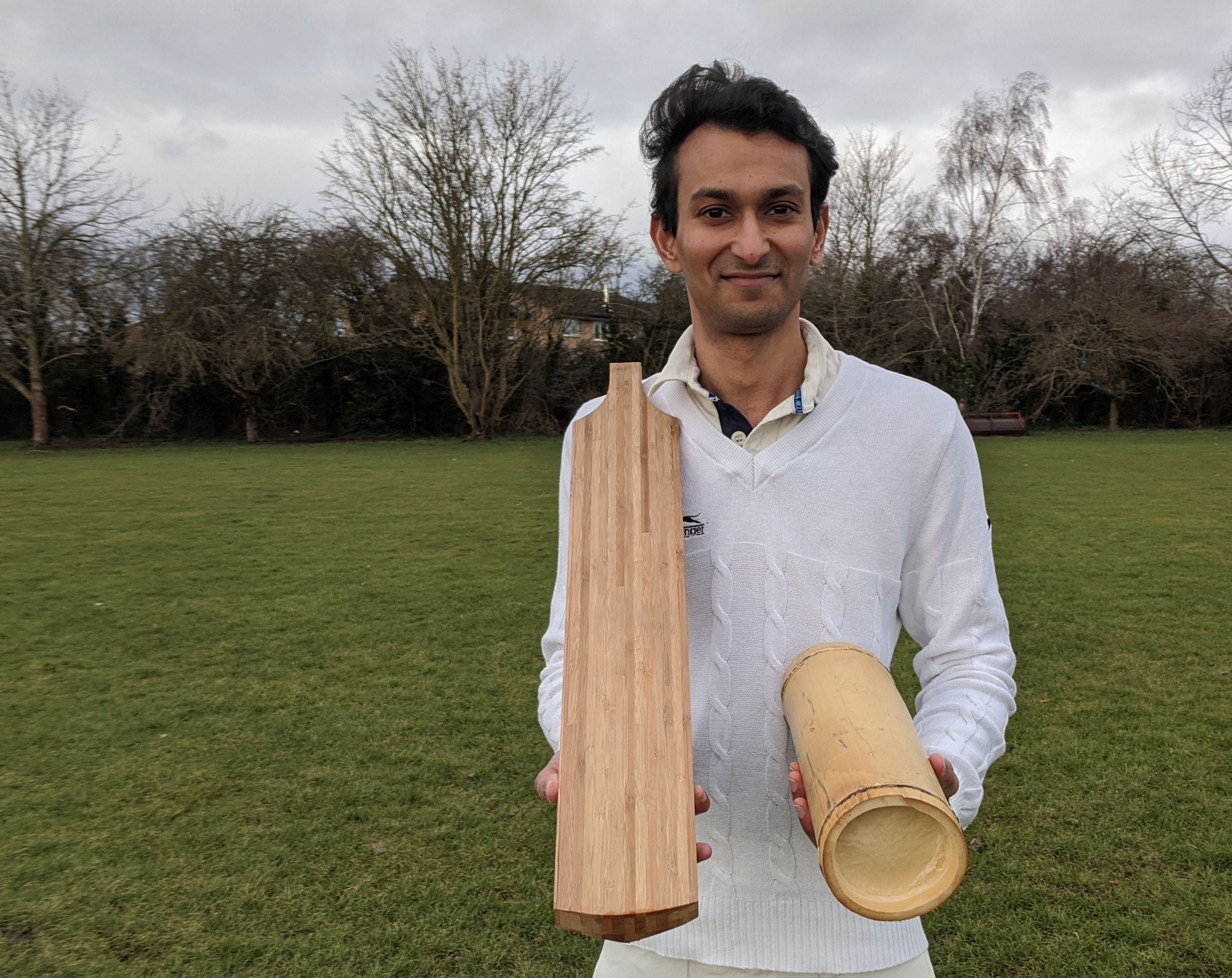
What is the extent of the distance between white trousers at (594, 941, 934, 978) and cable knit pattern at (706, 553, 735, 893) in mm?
133

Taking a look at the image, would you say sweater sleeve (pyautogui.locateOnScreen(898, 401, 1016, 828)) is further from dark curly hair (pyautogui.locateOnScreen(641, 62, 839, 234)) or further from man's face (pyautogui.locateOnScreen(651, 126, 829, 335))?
dark curly hair (pyautogui.locateOnScreen(641, 62, 839, 234))

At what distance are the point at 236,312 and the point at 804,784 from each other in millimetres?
28946

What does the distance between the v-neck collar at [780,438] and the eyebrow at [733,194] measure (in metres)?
0.30

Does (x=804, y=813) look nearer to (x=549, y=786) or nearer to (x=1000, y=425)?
(x=549, y=786)

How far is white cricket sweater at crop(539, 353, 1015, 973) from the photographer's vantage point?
1.50 metres

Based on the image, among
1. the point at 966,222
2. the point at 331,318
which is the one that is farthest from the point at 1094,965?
the point at 966,222

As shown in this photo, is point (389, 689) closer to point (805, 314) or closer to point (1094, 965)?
point (1094, 965)

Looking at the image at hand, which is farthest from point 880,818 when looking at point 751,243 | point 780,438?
point 751,243

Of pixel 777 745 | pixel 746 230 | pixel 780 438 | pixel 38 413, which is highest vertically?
pixel 38 413

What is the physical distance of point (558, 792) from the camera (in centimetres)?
123

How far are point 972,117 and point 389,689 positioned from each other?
103ft

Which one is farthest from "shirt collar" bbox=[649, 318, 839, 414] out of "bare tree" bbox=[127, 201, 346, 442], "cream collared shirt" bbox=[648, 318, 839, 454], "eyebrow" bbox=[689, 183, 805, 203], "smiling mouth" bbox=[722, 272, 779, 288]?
"bare tree" bbox=[127, 201, 346, 442]

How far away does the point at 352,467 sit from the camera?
63.7 ft

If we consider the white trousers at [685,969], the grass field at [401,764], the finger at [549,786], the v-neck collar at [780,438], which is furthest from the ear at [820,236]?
the grass field at [401,764]
